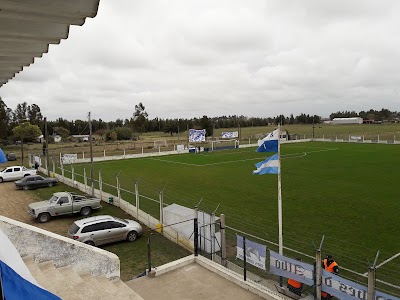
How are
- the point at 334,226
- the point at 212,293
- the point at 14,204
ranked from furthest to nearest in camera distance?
the point at 14,204
the point at 334,226
the point at 212,293

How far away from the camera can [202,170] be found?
33406 mm

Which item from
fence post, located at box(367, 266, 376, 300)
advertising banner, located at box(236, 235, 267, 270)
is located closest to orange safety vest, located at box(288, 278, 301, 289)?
advertising banner, located at box(236, 235, 267, 270)

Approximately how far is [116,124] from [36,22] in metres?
140

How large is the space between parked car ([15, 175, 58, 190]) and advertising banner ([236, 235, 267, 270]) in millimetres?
20670

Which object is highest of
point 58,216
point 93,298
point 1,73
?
point 1,73

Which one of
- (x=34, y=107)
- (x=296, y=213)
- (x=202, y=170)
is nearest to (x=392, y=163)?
(x=202, y=170)

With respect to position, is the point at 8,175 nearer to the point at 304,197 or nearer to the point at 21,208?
the point at 21,208

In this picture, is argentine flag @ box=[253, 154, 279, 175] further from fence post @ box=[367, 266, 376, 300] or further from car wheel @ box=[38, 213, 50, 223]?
car wheel @ box=[38, 213, 50, 223]

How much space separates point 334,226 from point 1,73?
46.1ft

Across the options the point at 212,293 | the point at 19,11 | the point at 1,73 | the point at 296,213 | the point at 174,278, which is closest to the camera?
the point at 19,11

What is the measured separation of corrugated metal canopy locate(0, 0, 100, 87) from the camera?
2494 mm

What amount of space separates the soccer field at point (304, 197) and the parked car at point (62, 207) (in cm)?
287

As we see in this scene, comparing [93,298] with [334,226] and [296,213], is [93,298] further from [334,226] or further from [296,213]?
[296,213]

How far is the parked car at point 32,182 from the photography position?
2575cm
